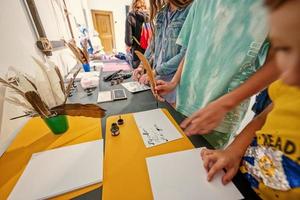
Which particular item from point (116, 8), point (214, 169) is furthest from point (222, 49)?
point (116, 8)

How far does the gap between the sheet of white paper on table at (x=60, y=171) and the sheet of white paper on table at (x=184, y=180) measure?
18cm

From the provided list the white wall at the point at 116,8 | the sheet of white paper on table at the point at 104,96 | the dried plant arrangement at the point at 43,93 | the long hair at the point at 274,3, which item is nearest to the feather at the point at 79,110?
the dried plant arrangement at the point at 43,93

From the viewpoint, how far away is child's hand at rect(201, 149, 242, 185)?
40 cm

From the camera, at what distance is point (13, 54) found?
0.80 m

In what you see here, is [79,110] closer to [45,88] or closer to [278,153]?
[45,88]

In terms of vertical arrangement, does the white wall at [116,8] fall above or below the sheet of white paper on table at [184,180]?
above

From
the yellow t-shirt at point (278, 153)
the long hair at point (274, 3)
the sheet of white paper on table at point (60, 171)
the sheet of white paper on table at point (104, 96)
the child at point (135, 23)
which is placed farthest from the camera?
the child at point (135, 23)

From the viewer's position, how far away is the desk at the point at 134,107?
404mm

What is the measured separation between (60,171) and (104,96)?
1.96 ft

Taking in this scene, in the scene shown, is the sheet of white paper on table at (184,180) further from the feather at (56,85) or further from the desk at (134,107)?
the feather at (56,85)

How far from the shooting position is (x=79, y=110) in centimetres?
68

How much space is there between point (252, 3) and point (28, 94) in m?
0.83

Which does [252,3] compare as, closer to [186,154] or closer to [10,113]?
[186,154]

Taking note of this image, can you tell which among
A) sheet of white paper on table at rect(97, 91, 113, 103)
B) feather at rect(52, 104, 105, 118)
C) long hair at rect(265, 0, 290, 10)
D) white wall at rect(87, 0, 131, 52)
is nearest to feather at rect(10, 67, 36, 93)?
feather at rect(52, 104, 105, 118)
